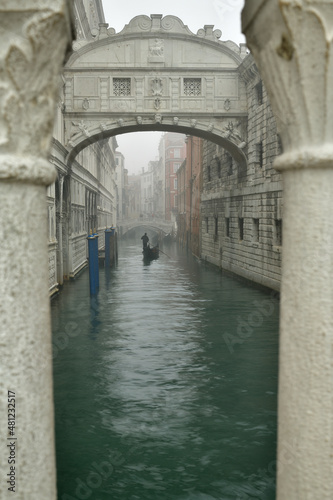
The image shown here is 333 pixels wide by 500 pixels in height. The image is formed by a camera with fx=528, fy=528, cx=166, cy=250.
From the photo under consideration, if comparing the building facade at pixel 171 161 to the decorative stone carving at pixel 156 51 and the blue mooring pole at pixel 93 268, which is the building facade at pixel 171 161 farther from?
the blue mooring pole at pixel 93 268

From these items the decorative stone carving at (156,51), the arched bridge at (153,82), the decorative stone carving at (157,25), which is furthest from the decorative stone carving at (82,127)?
the decorative stone carving at (157,25)

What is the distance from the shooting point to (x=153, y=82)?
52.8 ft

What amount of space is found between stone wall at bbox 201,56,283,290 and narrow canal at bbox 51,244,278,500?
8.00 feet

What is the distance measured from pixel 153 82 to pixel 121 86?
3.30 ft

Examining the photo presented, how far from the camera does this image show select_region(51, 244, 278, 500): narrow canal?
14.8 ft

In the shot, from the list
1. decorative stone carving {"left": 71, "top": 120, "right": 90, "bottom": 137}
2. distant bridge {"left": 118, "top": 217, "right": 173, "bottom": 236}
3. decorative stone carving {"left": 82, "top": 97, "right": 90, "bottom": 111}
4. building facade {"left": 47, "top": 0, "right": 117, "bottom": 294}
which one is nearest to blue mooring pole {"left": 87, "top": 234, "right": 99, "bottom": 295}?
building facade {"left": 47, "top": 0, "right": 117, "bottom": 294}

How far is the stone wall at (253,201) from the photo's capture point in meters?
14.4

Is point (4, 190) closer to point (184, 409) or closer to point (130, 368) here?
point (184, 409)

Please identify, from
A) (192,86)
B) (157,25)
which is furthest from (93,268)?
(157,25)

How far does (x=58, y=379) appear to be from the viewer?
7.23m

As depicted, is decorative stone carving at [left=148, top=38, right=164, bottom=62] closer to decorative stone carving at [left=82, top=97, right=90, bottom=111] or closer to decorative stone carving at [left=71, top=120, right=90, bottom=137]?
decorative stone carving at [left=82, top=97, right=90, bottom=111]

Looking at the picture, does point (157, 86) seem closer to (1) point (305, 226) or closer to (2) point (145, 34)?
(2) point (145, 34)

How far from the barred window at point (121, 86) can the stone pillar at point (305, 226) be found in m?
14.4

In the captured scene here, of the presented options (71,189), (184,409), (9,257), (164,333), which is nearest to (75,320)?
(164,333)
